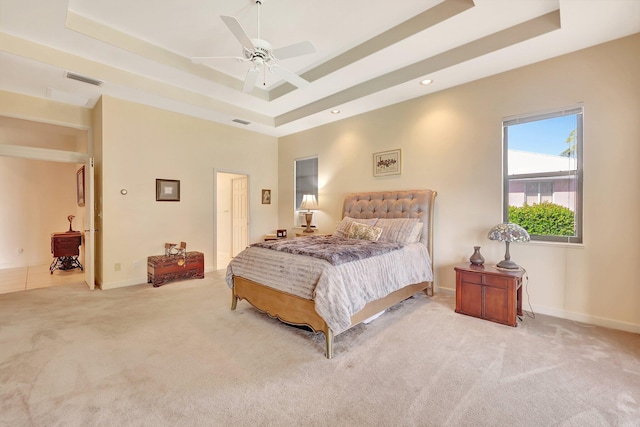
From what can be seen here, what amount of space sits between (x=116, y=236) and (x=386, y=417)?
4623 millimetres

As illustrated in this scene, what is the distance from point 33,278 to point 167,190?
296 cm

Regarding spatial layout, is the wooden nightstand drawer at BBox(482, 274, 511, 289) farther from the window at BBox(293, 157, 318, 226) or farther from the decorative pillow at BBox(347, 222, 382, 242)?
the window at BBox(293, 157, 318, 226)

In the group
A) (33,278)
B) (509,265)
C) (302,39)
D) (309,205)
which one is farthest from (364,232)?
(33,278)

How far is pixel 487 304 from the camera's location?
121 inches

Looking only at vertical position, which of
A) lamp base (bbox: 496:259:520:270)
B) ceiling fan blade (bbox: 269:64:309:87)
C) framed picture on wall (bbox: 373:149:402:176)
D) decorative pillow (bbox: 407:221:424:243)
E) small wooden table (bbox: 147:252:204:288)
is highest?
ceiling fan blade (bbox: 269:64:309:87)

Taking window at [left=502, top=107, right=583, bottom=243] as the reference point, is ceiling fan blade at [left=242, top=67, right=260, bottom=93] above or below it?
above

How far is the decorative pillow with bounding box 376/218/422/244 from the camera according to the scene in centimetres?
380

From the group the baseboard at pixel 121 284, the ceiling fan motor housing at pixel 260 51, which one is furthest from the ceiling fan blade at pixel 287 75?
the baseboard at pixel 121 284

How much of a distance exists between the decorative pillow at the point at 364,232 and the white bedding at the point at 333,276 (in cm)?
46

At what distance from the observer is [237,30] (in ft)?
8.00

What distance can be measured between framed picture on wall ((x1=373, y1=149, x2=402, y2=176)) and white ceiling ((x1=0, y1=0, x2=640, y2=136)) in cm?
84

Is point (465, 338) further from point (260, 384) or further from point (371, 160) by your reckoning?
point (371, 160)

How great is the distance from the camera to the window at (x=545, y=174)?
123 inches

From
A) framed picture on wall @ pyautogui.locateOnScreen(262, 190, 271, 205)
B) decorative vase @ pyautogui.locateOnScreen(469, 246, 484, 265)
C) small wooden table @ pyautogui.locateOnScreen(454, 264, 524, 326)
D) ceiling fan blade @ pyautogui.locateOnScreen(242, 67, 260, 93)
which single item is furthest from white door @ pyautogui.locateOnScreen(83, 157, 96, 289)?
decorative vase @ pyautogui.locateOnScreen(469, 246, 484, 265)
